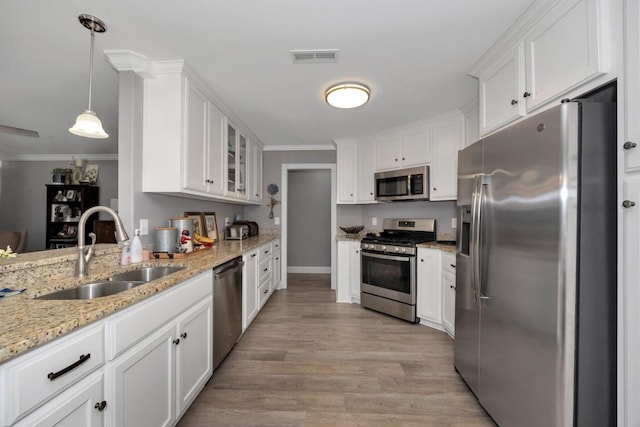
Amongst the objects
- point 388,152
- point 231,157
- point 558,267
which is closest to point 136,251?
point 231,157

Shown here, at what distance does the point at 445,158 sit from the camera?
10.1 feet

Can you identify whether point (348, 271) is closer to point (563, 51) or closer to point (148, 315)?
point (148, 315)

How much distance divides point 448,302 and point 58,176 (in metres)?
6.28

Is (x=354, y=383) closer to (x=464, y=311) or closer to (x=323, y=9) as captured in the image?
(x=464, y=311)

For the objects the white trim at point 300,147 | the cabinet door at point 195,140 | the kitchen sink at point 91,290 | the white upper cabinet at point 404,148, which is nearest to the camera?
the kitchen sink at point 91,290

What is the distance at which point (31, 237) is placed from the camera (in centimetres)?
489

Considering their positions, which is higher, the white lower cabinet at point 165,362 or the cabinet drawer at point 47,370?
the cabinet drawer at point 47,370

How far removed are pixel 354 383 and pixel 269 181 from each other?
3314 mm

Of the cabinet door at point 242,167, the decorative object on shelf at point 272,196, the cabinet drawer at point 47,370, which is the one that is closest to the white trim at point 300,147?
the decorative object on shelf at point 272,196

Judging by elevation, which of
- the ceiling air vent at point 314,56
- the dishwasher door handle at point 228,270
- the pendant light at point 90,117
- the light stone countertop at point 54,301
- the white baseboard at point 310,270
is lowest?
the white baseboard at point 310,270

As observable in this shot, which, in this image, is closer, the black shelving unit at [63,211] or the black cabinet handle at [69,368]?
the black cabinet handle at [69,368]

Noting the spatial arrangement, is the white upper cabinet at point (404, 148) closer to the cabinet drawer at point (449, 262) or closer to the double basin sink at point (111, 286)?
the cabinet drawer at point (449, 262)

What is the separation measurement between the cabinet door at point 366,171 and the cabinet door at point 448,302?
1.50m

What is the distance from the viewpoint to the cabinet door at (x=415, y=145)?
10.6 feet
